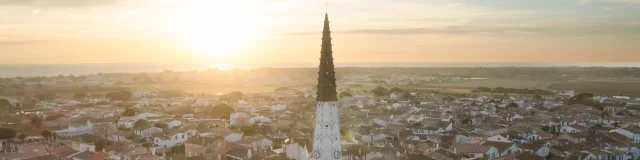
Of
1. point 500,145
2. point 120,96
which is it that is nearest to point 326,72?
point 500,145

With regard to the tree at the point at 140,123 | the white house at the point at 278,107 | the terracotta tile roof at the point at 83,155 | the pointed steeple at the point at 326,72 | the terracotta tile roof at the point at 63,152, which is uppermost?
the pointed steeple at the point at 326,72

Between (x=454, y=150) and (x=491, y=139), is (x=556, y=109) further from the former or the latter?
(x=454, y=150)

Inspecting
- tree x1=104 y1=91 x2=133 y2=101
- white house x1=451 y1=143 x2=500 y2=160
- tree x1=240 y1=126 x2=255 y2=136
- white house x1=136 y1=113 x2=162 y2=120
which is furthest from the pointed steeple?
tree x1=104 y1=91 x2=133 y2=101

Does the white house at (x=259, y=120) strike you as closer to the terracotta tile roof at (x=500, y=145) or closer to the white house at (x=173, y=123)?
the white house at (x=173, y=123)

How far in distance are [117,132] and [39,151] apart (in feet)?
33.8

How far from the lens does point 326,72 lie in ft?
29.2

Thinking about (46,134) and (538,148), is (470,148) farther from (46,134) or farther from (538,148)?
(46,134)

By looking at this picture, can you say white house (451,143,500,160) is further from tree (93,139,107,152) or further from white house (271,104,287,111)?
white house (271,104,287,111)

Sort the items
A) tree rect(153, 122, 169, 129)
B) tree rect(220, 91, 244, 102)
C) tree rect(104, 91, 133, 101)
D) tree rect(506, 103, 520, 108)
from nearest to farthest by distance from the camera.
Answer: tree rect(153, 122, 169, 129) → tree rect(506, 103, 520, 108) → tree rect(220, 91, 244, 102) → tree rect(104, 91, 133, 101)

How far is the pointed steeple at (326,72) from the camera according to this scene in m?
8.84

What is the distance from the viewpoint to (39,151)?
28.5 metres

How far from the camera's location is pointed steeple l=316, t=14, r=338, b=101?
884cm

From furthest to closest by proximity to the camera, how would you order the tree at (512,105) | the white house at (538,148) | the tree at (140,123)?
the tree at (512,105) → the tree at (140,123) → the white house at (538,148)

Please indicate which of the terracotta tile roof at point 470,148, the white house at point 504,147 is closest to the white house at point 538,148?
the white house at point 504,147
